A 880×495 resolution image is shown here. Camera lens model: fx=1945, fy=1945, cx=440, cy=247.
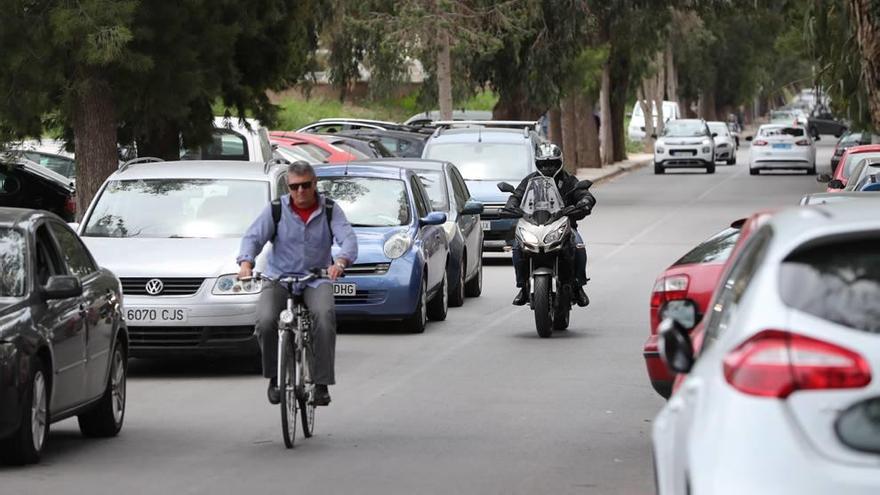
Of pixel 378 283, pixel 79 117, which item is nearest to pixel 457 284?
pixel 378 283

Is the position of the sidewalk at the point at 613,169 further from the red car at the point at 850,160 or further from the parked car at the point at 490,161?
the parked car at the point at 490,161

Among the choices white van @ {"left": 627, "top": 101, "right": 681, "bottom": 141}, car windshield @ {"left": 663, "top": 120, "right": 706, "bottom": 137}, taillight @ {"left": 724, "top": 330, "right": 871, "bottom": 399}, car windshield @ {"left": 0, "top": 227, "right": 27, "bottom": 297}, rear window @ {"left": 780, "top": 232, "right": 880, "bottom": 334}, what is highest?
rear window @ {"left": 780, "top": 232, "right": 880, "bottom": 334}

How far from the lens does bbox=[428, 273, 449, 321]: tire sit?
19266 mm

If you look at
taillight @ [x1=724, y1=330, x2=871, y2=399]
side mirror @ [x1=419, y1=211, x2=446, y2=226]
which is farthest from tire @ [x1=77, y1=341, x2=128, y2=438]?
taillight @ [x1=724, y1=330, x2=871, y2=399]

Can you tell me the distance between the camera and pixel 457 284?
20641 mm

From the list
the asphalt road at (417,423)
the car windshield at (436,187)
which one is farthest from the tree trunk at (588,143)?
the asphalt road at (417,423)

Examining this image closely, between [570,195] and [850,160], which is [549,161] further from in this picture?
[850,160]

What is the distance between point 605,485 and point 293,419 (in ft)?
7.35

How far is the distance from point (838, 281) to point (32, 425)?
222 inches

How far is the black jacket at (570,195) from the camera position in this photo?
700 inches

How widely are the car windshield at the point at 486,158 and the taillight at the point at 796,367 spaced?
21916 mm

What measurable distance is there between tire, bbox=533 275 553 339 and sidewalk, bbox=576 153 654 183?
35233mm

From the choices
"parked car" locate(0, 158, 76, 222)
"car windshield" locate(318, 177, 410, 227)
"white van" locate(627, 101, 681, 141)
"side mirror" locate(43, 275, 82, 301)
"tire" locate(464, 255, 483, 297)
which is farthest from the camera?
"white van" locate(627, 101, 681, 141)

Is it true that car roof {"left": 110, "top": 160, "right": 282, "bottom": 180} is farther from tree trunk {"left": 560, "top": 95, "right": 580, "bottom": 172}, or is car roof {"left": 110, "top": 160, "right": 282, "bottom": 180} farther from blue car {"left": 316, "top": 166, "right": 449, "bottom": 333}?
tree trunk {"left": 560, "top": 95, "right": 580, "bottom": 172}
